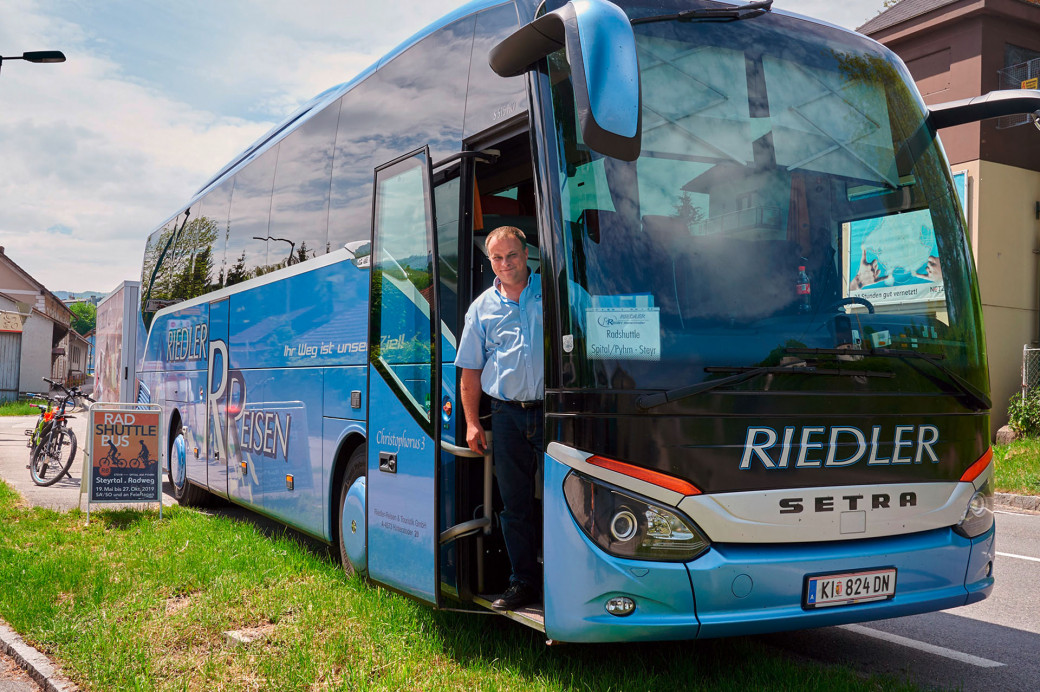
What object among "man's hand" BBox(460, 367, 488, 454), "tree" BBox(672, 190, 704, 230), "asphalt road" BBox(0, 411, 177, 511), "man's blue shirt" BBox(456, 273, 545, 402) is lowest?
"asphalt road" BBox(0, 411, 177, 511)

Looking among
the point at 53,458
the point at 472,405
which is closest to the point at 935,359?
the point at 472,405

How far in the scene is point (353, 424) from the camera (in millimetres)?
6406

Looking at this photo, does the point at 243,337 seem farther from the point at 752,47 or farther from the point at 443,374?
the point at 752,47

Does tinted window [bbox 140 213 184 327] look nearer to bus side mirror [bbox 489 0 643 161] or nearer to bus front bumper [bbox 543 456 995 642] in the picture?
bus front bumper [bbox 543 456 995 642]

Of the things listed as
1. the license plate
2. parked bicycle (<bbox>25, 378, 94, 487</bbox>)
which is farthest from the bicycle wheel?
the license plate

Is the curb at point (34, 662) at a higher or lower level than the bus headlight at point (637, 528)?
lower

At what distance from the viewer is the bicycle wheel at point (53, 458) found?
1324 cm

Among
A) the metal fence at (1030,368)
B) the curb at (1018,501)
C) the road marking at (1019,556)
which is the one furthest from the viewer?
the metal fence at (1030,368)

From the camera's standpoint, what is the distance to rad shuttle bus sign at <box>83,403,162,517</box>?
31.3 ft

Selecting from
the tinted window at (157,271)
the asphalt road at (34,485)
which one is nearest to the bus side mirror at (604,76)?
the asphalt road at (34,485)

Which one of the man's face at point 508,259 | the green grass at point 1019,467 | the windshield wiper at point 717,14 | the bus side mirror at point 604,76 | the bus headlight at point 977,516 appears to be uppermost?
the windshield wiper at point 717,14

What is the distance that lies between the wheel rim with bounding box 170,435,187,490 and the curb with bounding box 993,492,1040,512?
34.5 feet

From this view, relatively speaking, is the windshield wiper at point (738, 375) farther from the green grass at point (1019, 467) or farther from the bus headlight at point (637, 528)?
the green grass at point (1019, 467)

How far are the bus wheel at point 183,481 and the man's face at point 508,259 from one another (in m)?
7.13
